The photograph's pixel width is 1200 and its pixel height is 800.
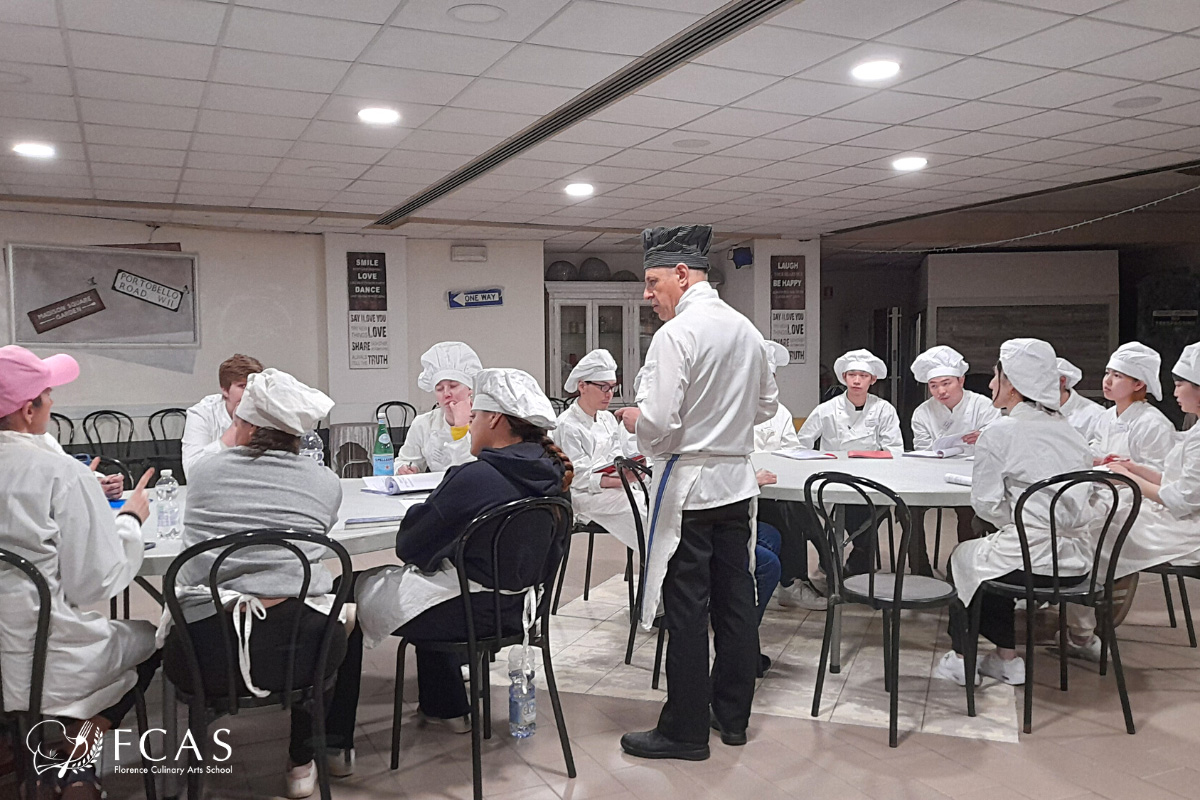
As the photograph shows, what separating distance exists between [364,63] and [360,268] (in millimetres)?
4983

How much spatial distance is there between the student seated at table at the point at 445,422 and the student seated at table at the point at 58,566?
6.33 feet

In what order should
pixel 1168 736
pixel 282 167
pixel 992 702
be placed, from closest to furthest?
pixel 1168 736 < pixel 992 702 < pixel 282 167

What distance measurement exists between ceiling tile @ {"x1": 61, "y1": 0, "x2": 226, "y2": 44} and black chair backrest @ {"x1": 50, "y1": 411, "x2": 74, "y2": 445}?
5091 millimetres

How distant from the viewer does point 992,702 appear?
11.0ft

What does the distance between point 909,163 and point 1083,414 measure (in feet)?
6.31

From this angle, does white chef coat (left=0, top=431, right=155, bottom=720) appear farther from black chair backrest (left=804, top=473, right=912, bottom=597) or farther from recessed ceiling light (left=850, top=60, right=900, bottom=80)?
recessed ceiling light (left=850, top=60, right=900, bottom=80)

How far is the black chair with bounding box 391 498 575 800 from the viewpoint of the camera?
2.55 metres

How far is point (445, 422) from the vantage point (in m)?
4.50

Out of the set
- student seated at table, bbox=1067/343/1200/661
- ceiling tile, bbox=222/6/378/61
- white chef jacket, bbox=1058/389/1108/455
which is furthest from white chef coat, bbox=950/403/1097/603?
ceiling tile, bbox=222/6/378/61

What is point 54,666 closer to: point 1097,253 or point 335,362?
point 335,362

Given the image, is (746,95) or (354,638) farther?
(746,95)

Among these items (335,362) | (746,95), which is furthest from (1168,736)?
(335,362)

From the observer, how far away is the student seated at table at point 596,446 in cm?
407

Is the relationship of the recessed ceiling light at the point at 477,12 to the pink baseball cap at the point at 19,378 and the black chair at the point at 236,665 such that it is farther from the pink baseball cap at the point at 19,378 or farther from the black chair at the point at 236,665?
the black chair at the point at 236,665
